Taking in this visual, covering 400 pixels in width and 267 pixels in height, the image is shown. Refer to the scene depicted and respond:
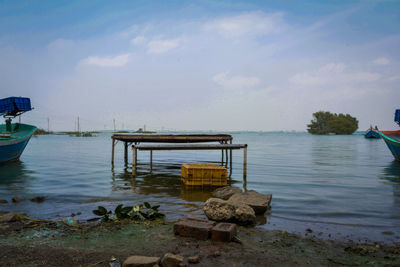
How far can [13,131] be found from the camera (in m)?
25.4

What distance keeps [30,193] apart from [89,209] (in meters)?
4.16

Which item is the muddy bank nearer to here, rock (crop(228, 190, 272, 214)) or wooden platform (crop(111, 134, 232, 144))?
rock (crop(228, 190, 272, 214))

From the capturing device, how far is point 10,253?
196 inches

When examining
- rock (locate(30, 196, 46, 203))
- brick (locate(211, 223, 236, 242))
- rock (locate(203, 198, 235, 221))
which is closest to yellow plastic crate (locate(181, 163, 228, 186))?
rock (locate(203, 198, 235, 221))

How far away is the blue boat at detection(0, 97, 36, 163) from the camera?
20703 mm

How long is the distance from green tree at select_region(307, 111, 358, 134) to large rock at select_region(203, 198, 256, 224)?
162185 millimetres

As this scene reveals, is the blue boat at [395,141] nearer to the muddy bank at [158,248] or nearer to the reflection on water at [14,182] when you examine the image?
the muddy bank at [158,248]

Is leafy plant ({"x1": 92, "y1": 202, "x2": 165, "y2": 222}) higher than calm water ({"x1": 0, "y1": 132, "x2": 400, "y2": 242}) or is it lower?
higher

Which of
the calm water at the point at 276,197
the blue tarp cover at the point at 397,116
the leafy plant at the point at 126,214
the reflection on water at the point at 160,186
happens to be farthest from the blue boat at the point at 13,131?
the blue tarp cover at the point at 397,116

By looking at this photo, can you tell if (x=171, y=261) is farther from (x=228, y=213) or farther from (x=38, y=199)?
(x=38, y=199)

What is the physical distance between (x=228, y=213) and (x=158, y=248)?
83.4 inches

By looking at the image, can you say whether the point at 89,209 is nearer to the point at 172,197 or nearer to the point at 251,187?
the point at 172,197

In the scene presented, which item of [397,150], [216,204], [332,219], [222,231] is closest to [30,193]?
[216,204]

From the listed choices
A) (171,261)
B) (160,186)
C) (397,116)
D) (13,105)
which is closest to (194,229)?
(171,261)
